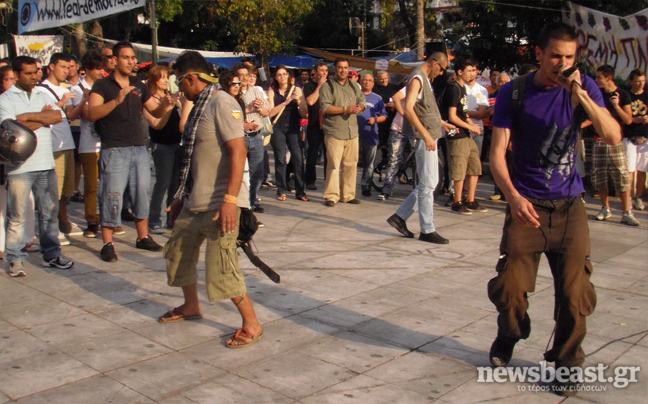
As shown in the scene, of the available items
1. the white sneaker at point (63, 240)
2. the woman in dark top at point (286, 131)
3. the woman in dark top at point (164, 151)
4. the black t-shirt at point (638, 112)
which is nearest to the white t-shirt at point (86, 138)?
the woman in dark top at point (164, 151)

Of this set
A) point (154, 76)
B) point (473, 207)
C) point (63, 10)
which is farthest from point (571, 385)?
point (63, 10)

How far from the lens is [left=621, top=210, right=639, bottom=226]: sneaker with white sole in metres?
8.87

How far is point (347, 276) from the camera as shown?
252 inches

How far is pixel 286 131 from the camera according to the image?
1058cm

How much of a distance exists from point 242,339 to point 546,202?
2114 mm

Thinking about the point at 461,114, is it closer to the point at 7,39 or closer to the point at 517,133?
the point at 517,133

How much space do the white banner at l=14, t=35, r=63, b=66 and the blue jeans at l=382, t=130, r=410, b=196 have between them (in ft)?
39.0

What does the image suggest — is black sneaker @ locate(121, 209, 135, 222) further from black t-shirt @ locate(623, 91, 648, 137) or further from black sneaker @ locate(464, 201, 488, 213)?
black t-shirt @ locate(623, 91, 648, 137)

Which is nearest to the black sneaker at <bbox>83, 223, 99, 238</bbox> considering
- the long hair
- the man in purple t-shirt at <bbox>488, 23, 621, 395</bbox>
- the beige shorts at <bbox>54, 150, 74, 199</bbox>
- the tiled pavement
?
the tiled pavement

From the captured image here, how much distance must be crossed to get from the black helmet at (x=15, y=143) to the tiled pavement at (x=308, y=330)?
1.07 metres

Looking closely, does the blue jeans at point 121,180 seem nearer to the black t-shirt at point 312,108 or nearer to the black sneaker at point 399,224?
the black sneaker at point 399,224

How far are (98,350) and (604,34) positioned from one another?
1186cm

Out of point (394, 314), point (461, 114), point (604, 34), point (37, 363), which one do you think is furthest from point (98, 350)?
point (604, 34)

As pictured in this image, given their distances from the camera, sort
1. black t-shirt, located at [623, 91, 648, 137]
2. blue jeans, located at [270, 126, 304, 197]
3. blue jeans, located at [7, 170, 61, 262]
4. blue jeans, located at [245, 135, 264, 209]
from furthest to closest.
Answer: blue jeans, located at [270, 126, 304, 197] → black t-shirt, located at [623, 91, 648, 137] → blue jeans, located at [245, 135, 264, 209] → blue jeans, located at [7, 170, 61, 262]
